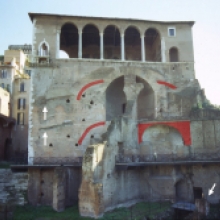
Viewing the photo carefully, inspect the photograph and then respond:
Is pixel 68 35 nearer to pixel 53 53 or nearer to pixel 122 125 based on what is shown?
pixel 53 53

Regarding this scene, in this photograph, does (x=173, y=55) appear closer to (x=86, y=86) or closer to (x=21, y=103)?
(x=86, y=86)

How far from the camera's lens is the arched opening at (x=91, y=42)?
83.6 feet

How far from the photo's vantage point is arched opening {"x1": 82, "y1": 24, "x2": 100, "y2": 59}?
83.6 ft

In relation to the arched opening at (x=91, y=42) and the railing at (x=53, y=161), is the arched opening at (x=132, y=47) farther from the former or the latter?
the railing at (x=53, y=161)

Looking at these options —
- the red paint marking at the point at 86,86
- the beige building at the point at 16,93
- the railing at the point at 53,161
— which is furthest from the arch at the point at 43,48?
the beige building at the point at 16,93

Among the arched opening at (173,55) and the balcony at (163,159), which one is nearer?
the balcony at (163,159)

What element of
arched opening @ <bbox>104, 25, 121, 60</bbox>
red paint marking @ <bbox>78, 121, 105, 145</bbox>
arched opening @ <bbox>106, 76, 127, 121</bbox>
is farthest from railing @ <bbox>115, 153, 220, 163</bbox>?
→ arched opening @ <bbox>104, 25, 121, 60</bbox>

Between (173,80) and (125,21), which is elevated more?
(125,21)

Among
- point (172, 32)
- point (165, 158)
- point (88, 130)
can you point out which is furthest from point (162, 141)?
point (172, 32)

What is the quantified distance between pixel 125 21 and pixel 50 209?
16456mm

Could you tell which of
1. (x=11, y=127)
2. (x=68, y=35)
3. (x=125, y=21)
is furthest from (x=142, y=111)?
(x=11, y=127)

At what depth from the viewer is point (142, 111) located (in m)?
24.5

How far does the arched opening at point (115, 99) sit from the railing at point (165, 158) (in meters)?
4.93

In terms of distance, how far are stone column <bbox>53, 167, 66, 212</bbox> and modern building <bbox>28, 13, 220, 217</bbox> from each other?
6 centimetres
